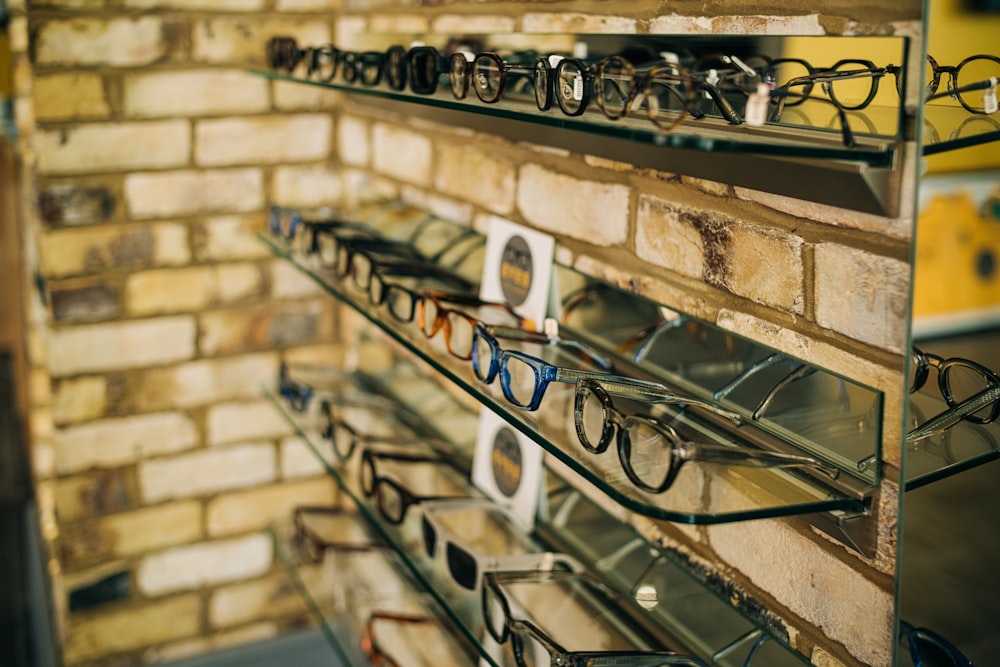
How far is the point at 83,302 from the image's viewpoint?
1992 mm

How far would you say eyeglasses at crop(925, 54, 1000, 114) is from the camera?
0.80 meters

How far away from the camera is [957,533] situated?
0.87m

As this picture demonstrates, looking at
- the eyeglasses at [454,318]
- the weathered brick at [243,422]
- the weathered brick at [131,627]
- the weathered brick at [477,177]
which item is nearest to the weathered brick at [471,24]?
the weathered brick at [477,177]

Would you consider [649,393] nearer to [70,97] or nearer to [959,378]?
[959,378]

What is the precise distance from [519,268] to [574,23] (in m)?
Answer: 0.35

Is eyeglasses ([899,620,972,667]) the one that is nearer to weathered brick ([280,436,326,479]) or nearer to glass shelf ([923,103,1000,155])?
glass shelf ([923,103,1000,155])

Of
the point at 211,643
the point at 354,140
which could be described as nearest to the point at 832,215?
the point at 354,140

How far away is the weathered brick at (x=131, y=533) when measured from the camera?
6.88 ft

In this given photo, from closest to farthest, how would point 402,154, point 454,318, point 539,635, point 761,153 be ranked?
point 761,153 → point 539,635 → point 454,318 → point 402,154

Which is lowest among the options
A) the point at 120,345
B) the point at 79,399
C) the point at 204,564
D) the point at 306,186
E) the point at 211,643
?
the point at 211,643

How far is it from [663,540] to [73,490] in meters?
1.41

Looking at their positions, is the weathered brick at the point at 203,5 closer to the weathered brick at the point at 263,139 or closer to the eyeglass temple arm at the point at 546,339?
the weathered brick at the point at 263,139

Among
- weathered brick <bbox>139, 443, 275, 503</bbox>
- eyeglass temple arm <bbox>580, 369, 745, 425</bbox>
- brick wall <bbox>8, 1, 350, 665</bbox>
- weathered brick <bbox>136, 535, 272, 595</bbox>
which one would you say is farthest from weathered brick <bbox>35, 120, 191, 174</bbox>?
eyeglass temple arm <bbox>580, 369, 745, 425</bbox>

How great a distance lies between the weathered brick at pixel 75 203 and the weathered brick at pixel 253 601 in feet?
2.96
